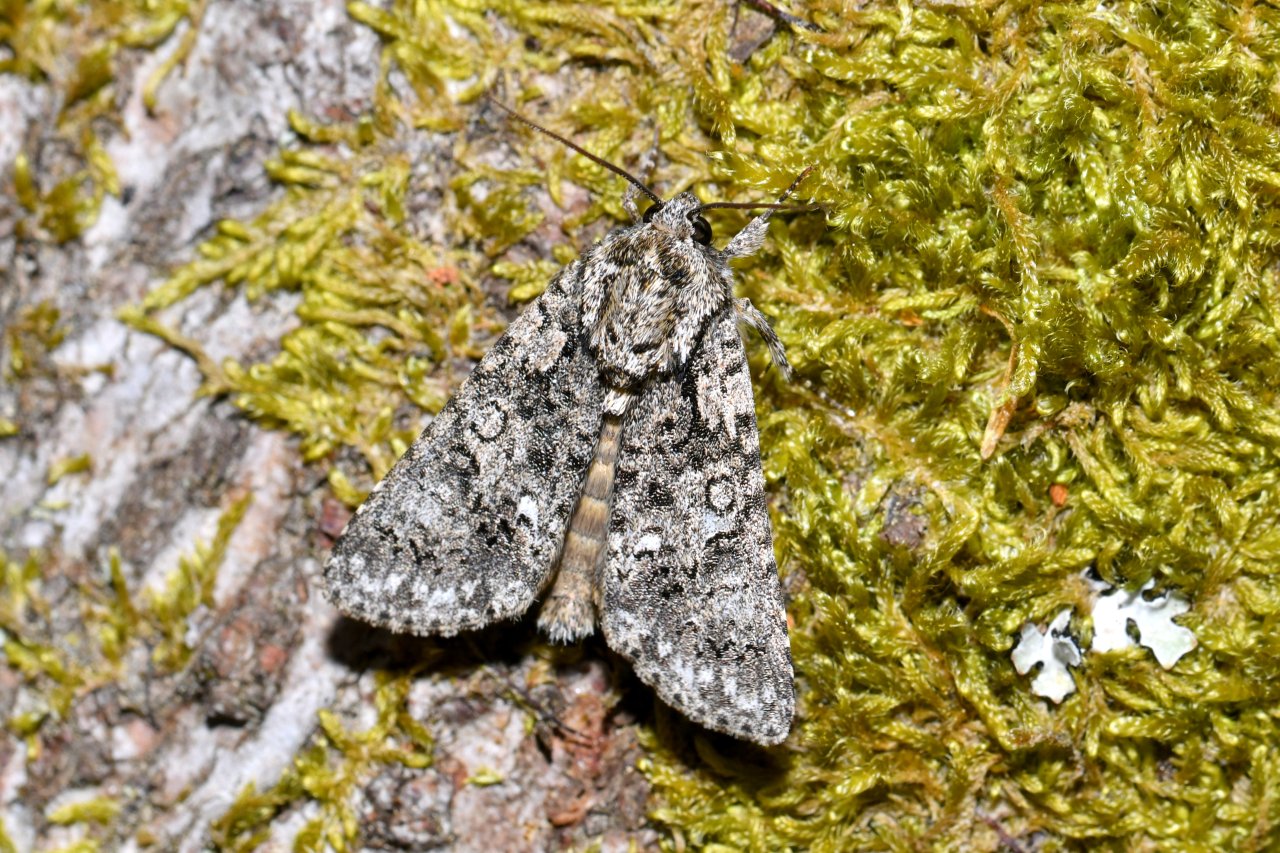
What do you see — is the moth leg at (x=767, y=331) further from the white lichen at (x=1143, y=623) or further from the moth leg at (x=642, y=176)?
the white lichen at (x=1143, y=623)

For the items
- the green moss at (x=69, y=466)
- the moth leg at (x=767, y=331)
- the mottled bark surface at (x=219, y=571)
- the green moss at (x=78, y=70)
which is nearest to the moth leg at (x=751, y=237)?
the moth leg at (x=767, y=331)

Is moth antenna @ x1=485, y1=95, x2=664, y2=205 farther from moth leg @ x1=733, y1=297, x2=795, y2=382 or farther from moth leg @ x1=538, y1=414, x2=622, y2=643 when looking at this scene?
moth leg @ x1=538, y1=414, x2=622, y2=643

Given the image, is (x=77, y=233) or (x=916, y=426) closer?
(x=916, y=426)

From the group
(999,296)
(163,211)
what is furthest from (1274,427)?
(163,211)

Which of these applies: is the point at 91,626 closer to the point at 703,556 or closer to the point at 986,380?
the point at 703,556

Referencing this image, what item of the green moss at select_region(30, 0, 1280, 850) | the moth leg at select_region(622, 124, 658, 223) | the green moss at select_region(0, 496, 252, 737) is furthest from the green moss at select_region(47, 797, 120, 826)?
the moth leg at select_region(622, 124, 658, 223)

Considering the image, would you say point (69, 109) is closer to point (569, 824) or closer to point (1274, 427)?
point (569, 824)
